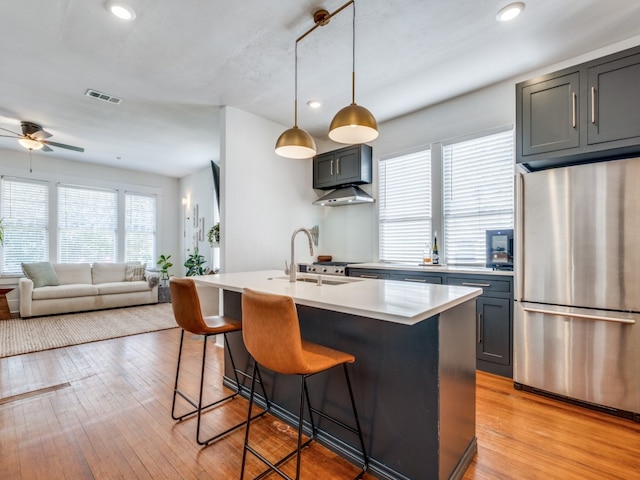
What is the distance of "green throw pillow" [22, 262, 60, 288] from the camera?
17.9 feet

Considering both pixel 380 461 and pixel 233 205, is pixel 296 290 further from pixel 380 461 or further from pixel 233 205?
pixel 233 205

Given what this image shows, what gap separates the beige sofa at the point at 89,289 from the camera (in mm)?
5203

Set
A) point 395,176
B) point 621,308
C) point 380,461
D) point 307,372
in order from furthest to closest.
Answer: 1. point 395,176
2. point 621,308
3. point 380,461
4. point 307,372

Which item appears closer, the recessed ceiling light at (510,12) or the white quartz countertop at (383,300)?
the white quartz countertop at (383,300)

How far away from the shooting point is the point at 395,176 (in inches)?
169

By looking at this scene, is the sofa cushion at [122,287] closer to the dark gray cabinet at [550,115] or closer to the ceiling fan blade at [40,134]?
the ceiling fan blade at [40,134]

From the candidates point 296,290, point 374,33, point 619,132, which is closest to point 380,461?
point 296,290

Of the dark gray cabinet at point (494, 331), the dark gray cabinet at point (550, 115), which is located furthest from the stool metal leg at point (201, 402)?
the dark gray cabinet at point (550, 115)

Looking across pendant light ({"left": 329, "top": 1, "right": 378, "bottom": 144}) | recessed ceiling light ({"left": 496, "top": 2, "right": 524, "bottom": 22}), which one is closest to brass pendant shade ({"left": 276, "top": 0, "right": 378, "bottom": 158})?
pendant light ({"left": 329, "top": 1, "right": 378, "bottom": 144})

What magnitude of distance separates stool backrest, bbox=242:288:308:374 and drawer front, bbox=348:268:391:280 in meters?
2.43

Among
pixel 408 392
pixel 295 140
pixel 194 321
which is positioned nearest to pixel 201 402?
pixel 194 321

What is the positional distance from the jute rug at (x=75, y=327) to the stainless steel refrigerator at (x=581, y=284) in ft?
15.4

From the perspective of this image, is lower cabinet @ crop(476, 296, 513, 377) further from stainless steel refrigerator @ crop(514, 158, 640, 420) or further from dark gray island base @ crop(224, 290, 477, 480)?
dark gray island base @ crop(224, 290, 477, 480)

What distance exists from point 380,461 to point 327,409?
1.32ft
